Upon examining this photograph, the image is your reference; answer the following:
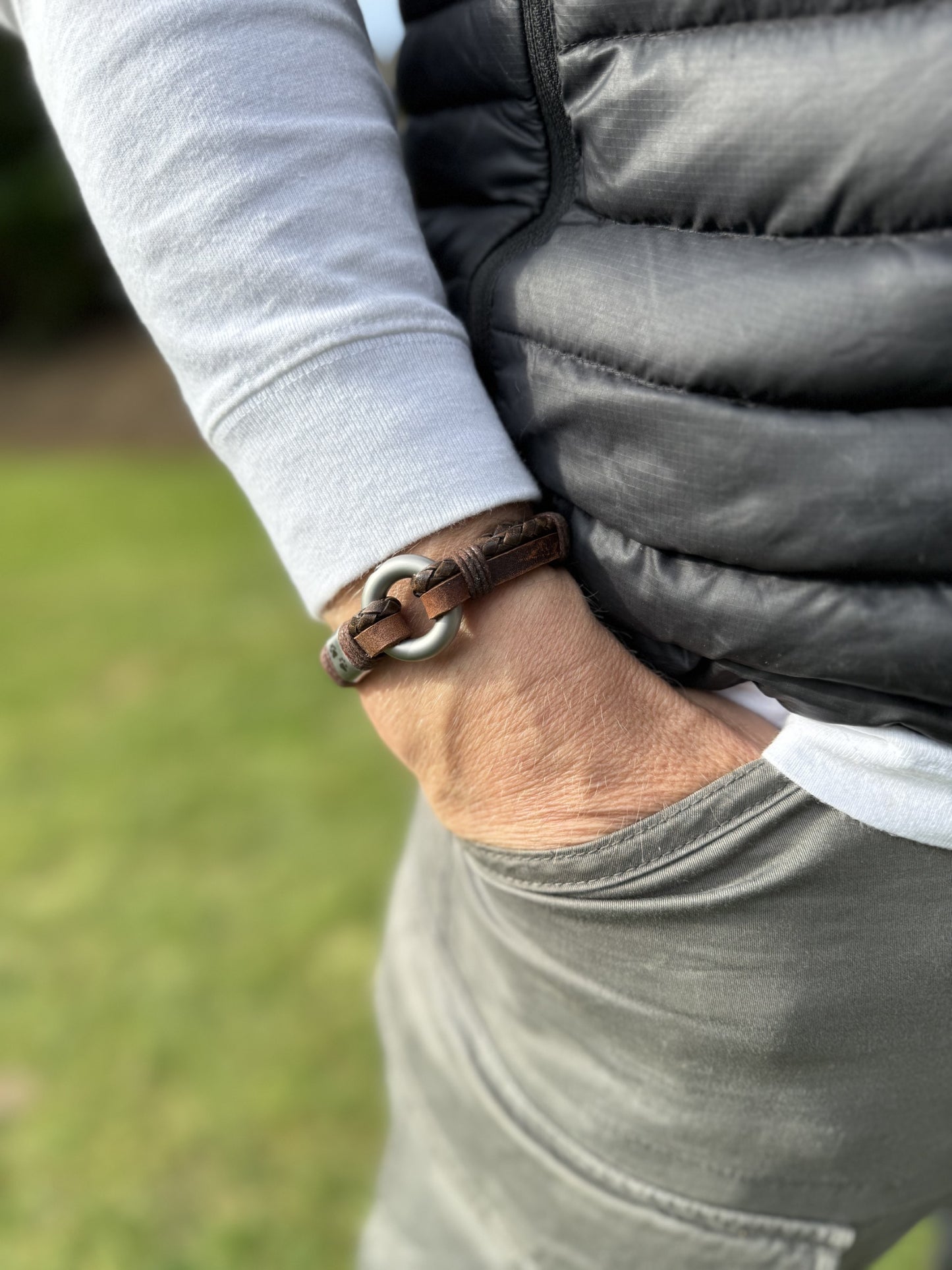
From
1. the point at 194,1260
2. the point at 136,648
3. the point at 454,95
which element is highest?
the point at 454,95

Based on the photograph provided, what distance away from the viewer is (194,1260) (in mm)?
2232

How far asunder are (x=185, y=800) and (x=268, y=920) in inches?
31.7

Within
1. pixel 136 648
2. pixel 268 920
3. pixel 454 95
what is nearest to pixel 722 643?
pixel 454 95

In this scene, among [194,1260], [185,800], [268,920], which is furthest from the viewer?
[185,800]

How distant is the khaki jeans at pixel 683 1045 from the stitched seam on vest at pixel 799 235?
0.39m

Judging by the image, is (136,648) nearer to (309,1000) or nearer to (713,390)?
(309,1000)

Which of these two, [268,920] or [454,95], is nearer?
[454,95]

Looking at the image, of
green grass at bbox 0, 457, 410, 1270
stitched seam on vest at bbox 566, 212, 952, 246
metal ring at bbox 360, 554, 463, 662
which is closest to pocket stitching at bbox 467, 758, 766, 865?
metal ring at bbox 360, 554, 463, 662

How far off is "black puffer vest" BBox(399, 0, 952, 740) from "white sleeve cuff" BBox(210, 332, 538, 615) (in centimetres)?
10

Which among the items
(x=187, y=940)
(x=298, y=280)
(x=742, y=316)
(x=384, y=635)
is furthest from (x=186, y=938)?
(x=742, y=316)

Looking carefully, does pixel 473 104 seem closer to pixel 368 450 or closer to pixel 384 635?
pixel 368 450

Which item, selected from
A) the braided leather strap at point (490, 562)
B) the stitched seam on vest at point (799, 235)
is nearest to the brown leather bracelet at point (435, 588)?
the braided leather strap at point (490, 562)

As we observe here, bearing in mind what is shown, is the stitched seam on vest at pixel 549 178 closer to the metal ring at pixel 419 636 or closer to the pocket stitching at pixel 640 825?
the metal ring at pixel 419 636

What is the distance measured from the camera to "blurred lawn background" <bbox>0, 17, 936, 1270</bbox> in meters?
2.38
